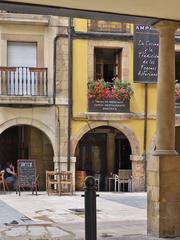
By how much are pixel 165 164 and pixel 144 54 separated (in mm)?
12815

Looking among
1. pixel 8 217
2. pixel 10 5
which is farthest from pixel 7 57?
pixel 10 5

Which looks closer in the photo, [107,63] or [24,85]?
[24,85]

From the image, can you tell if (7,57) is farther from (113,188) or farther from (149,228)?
(149,228)

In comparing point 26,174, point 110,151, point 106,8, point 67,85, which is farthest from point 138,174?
point 106,8

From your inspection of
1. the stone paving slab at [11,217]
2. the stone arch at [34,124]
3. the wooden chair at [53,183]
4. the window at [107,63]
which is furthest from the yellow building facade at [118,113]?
the stone paving slab at [11,217]

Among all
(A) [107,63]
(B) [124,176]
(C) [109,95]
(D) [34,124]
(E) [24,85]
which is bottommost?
(B) [124,176]

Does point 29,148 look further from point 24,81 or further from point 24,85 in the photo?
point 24,81

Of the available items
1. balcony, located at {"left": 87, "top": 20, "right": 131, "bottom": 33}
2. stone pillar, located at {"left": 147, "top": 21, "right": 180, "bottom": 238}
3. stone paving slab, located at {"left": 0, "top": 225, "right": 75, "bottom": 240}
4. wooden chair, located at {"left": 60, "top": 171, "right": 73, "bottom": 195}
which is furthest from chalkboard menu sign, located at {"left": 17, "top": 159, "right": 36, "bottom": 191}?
stone pillar, located at {"left": 147, "top": 21, "right": 180, "bottom": 238}

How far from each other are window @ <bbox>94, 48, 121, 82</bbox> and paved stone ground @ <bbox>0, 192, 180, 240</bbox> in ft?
16.6

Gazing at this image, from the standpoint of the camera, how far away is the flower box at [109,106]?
2088cm

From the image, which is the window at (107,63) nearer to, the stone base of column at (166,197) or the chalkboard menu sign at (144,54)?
the chalkboard menu sign at (144,54)

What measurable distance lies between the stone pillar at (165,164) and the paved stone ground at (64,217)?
34cm

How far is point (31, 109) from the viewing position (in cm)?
2056

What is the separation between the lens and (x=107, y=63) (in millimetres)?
21750
